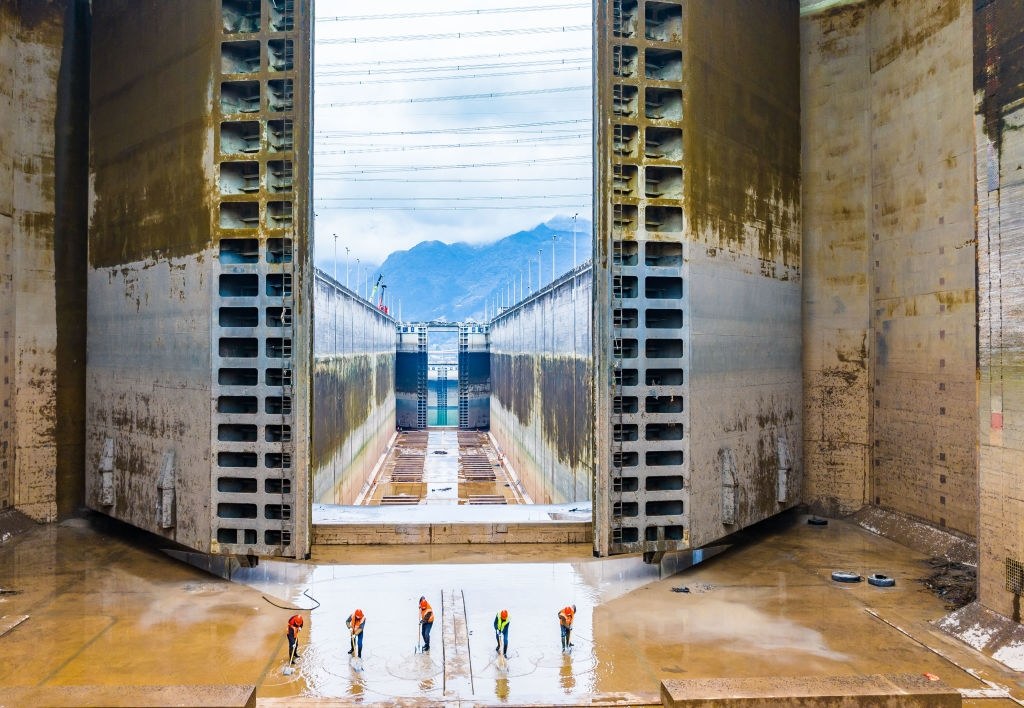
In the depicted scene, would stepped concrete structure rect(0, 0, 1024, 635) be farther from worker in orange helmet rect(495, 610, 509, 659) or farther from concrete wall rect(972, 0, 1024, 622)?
worker in orange helmet rect(495, 610, 509, 659)

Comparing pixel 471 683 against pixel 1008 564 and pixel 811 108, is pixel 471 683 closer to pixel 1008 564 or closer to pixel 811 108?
pixel 1008 564

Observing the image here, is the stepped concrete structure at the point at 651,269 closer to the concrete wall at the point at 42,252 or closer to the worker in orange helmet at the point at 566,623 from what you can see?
the concrete wall at the point at 42,252

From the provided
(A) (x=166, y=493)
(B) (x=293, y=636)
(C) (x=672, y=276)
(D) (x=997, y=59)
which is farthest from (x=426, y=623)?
(D) (x=997, y=59)

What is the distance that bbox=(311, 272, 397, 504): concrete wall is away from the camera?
25688 millimetres

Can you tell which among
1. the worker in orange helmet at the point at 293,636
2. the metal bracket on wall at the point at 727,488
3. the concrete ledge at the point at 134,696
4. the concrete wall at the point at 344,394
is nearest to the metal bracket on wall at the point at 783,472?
the metal bracket on wall at the point at 727,488

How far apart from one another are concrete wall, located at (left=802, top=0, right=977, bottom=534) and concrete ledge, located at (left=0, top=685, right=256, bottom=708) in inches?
564

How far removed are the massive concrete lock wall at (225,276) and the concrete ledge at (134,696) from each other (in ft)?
18.0

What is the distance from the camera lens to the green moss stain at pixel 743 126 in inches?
588

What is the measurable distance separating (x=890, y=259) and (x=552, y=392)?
13.7 m

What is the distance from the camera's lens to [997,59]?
11820 mm

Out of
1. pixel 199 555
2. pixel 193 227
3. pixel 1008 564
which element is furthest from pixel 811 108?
pixel 199 555

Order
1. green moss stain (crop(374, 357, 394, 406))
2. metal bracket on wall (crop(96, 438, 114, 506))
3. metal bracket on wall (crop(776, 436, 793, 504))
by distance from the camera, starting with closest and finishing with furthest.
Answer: metal bracket on wall (crop(96, 438, 114, 506))
metal bracket on wall (crop(776, 436, 793, 504))
green moss stain (crop(374, 357, 394, 406))

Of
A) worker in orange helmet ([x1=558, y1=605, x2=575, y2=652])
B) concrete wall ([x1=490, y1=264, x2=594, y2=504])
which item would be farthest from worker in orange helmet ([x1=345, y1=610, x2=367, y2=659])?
concrete wall ([x1=490, y1=264, x2=594, y2=504])

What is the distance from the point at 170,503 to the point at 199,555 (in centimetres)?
126
